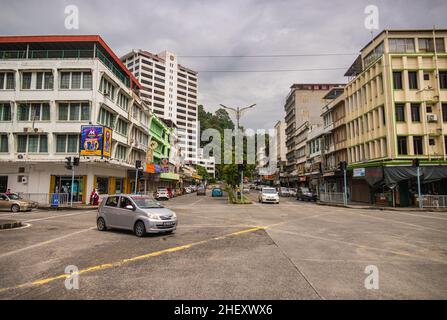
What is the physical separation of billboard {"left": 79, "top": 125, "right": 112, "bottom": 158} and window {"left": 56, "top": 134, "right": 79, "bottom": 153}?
1962mm

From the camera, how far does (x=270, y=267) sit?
6.14m

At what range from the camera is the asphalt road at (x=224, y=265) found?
4672mm

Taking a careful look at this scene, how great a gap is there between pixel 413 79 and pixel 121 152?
33080 millimetres

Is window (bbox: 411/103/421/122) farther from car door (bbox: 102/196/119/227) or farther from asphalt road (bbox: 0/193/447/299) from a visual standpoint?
car door (bbox: 102/196/119/227)

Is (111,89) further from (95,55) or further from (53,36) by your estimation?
(53,36)

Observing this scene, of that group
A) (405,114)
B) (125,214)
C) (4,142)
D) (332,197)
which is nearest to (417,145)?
(405,114)

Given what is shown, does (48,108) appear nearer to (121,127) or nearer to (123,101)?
(121,127)

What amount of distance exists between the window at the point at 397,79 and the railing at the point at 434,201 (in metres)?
11.2

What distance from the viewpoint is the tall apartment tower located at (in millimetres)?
→ 95000

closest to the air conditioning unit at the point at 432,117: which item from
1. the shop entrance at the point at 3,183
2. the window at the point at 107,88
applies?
the window at the point at 107,88

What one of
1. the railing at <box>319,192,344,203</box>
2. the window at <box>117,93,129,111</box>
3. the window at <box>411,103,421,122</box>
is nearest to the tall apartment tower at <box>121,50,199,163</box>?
the window at <box>117,93,129,111</box>

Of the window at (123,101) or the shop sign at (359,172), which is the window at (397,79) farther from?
the window at (123,101)

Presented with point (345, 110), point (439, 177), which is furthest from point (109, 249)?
point (345, 110)

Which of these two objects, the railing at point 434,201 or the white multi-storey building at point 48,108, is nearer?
the railing at point 434,201
